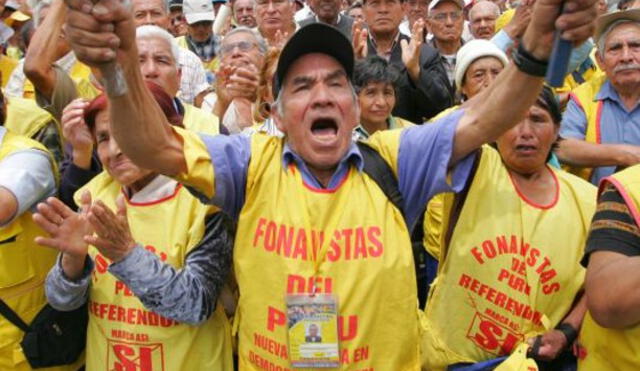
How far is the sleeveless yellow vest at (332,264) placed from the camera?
87.3 inches

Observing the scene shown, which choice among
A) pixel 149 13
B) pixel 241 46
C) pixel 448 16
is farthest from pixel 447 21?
pixel 149 13

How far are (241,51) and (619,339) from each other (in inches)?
116

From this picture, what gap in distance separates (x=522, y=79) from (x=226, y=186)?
3.11ft

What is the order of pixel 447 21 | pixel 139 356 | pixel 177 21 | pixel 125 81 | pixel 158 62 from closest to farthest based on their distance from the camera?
pixel 125 81 → pixel 139 356 → pixel 158 62 → pixel 447 21 → pixel 177 21

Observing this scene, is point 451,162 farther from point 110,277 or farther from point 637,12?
point 637,12

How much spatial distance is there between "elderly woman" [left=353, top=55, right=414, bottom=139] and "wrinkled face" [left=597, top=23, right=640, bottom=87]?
1235mm

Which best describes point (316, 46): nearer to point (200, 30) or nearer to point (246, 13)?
point (246, 13)

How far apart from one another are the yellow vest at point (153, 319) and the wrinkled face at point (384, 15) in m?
2.72

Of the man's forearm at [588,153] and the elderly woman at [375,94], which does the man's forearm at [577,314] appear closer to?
the man's forearm at [588,153]

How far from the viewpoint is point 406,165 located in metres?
2.35

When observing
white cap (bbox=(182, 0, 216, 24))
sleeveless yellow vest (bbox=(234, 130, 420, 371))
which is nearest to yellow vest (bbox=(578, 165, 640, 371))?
sleeveless yellow vest (bbox=(234, 130, 420, 371))

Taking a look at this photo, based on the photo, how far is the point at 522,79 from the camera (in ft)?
6.57

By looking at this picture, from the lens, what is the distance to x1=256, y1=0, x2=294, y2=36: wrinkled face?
5438 millimetres

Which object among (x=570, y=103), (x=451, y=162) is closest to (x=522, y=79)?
(x=451, y=162)
